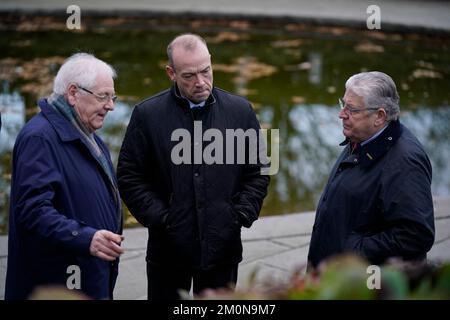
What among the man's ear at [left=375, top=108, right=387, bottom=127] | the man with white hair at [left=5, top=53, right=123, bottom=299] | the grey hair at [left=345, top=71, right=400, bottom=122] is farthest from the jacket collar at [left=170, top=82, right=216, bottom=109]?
the man's ear at [left=375, top=108, right=387, bottom=127]

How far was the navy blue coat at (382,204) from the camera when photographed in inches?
131

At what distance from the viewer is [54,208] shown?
3.32 metres

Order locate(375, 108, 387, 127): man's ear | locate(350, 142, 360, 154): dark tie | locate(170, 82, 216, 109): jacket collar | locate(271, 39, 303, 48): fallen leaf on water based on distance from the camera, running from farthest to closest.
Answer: locate(271, 39, 303, 48): fallen leaf on water → locate(170, 82, 216, 109): jacket collar → locate(350, 142, 360, 154): dark tie → locate(375, 108, 387, 127): man's ear

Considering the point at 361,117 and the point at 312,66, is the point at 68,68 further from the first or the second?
the point at 312,66

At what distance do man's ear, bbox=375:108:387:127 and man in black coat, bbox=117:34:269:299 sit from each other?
722 mm

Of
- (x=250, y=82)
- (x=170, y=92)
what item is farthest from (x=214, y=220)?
(x=250, y=82)

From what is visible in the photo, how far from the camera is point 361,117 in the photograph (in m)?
3.51

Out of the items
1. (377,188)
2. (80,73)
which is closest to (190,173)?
(80,73)

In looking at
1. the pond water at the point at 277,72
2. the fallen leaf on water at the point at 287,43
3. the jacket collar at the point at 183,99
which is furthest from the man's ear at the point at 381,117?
the fallen leaf on water at the point at 287,43

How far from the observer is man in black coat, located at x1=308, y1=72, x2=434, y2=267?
333 cm

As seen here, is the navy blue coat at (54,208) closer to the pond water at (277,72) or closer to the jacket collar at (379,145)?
the jacket collar at (379,145)

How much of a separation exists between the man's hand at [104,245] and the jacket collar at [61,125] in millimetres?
467

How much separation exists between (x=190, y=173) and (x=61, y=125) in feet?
2.37

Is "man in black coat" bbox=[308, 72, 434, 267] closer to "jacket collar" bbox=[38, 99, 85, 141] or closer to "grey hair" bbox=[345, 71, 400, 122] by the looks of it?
"grey hair" bbox=[345, 71, 400, 122]
